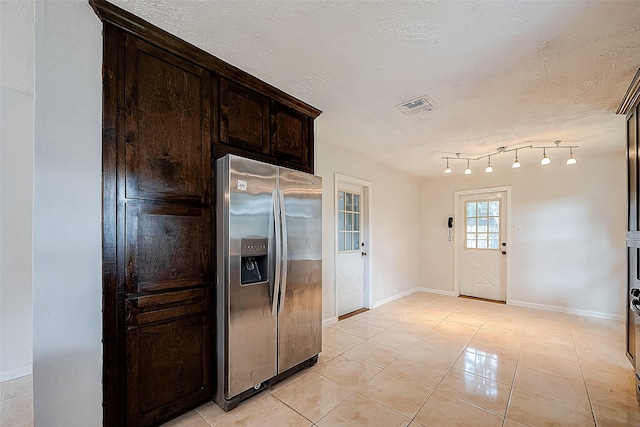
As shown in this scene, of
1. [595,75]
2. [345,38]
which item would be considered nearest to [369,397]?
[345,38]

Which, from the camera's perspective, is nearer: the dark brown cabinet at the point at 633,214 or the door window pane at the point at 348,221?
the dark brown cabinet at the point at 633,214

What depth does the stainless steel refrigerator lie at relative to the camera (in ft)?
6.42

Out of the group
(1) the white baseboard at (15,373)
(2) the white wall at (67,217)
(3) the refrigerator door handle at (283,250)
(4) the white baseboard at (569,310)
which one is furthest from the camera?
(4) the white baseboard at (569,310)

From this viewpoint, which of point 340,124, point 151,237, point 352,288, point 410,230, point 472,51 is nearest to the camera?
point 151,237

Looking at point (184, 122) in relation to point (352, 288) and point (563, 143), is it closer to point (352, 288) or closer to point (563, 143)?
point (352, 288)

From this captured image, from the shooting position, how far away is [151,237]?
1729 millimetres

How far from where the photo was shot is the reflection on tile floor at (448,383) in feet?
6.32

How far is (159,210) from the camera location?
5.81 ft

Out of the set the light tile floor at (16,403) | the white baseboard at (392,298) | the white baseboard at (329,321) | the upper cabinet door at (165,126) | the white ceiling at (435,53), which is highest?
the white ceiling at (435,53)

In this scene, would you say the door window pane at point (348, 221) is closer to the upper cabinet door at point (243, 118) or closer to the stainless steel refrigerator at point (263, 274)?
the stainless steel refrigerator at point (263, 274)

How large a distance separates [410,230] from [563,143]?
291 cm

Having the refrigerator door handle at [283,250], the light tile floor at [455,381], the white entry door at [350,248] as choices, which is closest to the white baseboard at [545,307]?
the light tile floor at [455,381]

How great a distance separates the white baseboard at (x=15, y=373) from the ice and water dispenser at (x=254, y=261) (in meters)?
2.35

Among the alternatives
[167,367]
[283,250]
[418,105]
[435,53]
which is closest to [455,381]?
[283,250]
